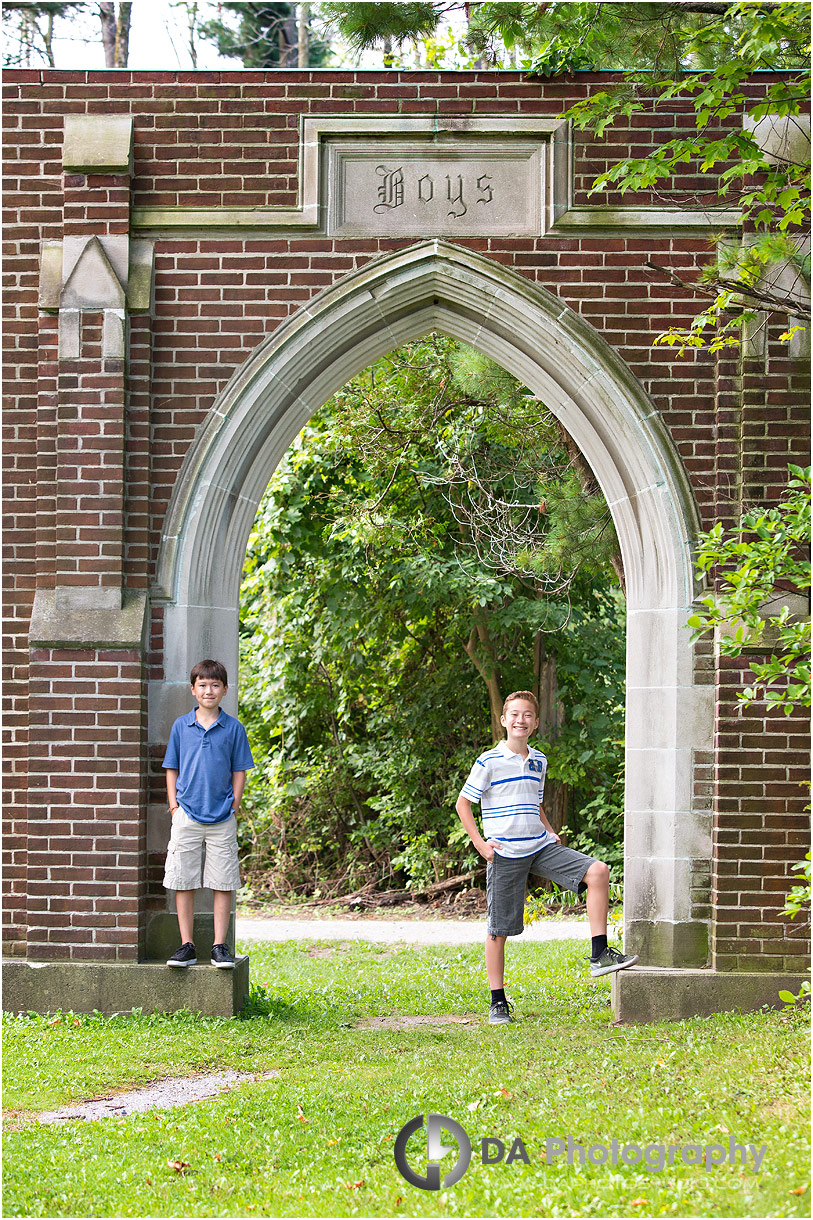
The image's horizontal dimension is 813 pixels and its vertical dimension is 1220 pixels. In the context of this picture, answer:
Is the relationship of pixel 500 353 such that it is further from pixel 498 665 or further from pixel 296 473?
pixel 498 665

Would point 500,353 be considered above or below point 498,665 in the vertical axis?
above

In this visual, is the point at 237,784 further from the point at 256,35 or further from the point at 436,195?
the point at 256,35

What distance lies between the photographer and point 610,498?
6.25m

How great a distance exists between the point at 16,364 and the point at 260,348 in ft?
Result: 4.20

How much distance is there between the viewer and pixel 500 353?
636 cm

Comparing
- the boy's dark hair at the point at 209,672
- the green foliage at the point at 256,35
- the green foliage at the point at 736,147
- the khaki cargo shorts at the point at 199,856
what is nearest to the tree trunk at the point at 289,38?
the green foliage at the point at 256,35

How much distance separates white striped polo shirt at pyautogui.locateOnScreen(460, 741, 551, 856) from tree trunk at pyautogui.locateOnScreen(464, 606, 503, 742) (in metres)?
6.47

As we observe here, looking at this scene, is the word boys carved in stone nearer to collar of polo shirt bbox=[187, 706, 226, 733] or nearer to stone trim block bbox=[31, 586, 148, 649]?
stone trim block bbox=[31, 586, 148, 649]

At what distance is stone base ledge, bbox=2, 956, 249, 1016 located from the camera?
19.2 feet

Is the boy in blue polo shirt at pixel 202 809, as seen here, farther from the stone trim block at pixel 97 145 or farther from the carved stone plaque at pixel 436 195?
the stone trim block at pixel 97 145

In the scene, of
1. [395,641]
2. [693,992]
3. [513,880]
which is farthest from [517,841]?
[395,641]

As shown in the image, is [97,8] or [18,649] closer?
[18,649]

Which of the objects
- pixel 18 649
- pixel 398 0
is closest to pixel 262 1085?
pixel 18 649

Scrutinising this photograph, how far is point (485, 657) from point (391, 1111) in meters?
8.18
